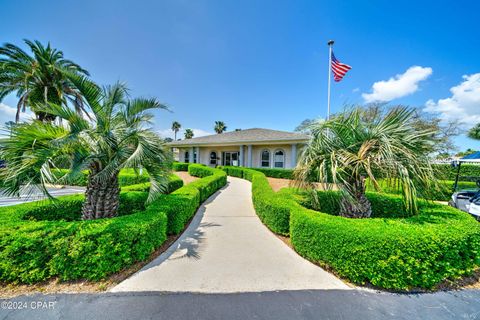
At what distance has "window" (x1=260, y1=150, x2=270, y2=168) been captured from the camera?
57.5ft

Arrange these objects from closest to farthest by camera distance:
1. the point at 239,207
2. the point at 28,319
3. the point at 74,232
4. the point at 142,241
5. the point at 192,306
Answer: the point at 28,319 → the point at 192,306 → the point at 74,232 → the point at 142,241 → the point at 239,207

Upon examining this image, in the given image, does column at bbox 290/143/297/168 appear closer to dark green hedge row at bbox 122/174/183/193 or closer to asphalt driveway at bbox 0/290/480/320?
dark green hedge row at bbox 122/174/183/193

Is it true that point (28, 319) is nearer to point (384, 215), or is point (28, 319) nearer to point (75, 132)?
point (75, 132)

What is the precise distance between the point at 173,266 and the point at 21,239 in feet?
7.92

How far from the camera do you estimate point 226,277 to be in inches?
119

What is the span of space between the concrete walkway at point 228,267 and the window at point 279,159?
1239cm

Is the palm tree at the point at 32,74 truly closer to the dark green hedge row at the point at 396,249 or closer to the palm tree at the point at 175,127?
the dark green hedge row at the point at 396,249

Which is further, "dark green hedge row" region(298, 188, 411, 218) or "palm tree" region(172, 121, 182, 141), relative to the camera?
"palm tree" region(172, 121, 182, 141)

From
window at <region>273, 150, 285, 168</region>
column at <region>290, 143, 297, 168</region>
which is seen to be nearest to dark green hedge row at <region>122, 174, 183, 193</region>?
column at <region>290, 143, 297, 168</region>

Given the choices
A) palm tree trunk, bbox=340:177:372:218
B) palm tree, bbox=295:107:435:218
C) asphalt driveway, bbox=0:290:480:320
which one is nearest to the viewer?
asphalt driveway, bbox=0:290:480:320

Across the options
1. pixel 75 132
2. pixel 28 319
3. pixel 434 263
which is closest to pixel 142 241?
pixel 28 319

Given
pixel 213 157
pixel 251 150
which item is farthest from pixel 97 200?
pixel 213 157

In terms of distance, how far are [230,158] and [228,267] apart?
17539mm

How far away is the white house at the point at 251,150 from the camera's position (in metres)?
Answer: 15.7
